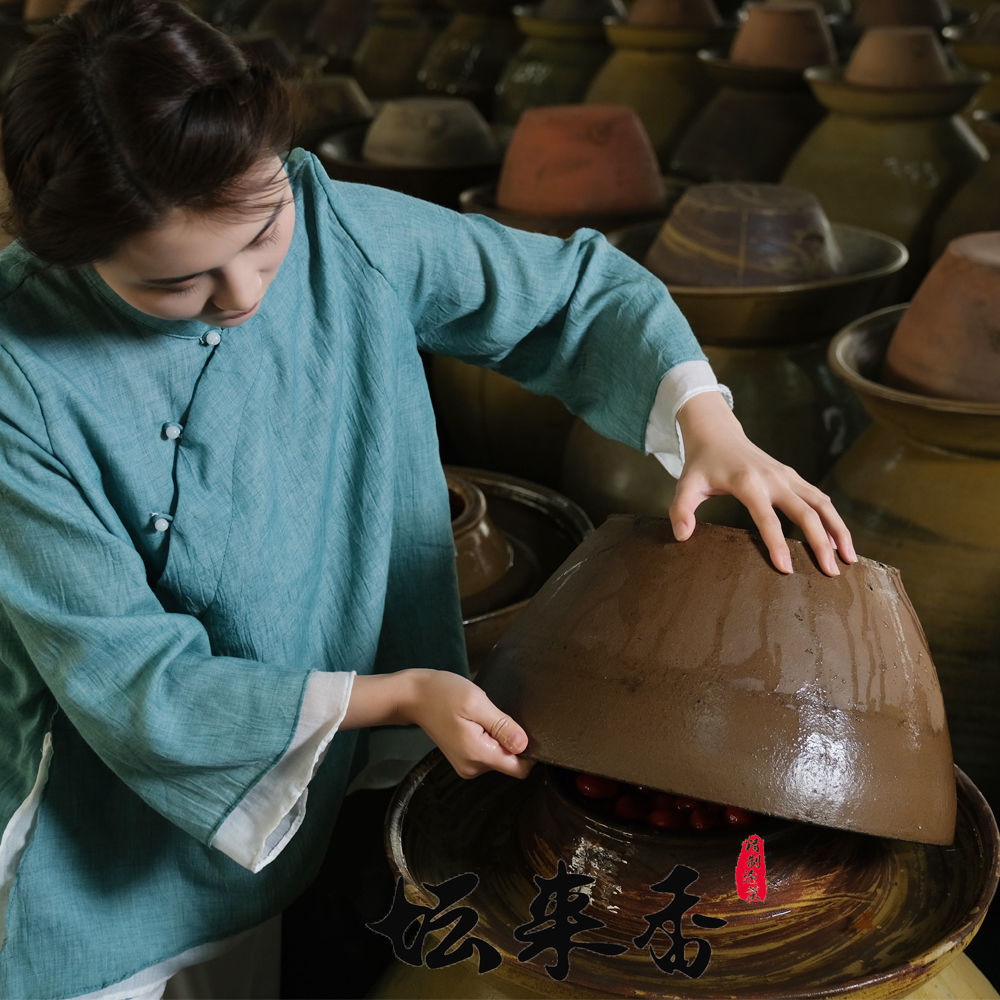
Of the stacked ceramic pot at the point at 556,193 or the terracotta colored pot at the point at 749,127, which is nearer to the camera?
the stacked ceramic pot at the point at 556,193

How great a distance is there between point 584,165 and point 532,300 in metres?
1.36

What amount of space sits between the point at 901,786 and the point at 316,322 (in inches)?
26.3

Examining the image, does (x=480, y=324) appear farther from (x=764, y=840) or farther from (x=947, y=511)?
(x=947, y=511)

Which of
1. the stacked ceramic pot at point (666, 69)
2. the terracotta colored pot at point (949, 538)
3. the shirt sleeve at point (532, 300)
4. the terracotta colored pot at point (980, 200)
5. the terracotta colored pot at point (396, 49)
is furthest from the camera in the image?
the terracotta colored pot at point (396, 49)

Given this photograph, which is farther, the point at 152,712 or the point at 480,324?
the point at 480,324

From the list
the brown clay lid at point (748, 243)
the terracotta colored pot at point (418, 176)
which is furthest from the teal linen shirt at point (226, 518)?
the terracotta colored pot at point (418, 176)

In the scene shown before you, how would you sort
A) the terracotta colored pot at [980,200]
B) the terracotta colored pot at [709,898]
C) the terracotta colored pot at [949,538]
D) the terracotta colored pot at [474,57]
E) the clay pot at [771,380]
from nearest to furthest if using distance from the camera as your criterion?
the terracotta colored pot at [709,898] < the terracotta colored pot at [949,538] < the clay pot at [771,380] < the terracotta colored pot at [980,200] < the terracotta colored pot at [474,57]

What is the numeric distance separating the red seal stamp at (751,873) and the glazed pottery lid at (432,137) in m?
2.20

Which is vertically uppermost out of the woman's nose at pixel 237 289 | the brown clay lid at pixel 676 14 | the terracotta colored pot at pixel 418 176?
the woman's nose at pixel 237 289

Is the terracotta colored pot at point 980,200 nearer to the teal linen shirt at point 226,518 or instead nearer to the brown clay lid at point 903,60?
the brown clay lid at point 903,60

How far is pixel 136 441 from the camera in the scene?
1.14 meters

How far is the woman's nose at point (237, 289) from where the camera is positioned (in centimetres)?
101

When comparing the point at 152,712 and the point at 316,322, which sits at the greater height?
the point at 316,322

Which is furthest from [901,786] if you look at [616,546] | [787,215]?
[787,215]
